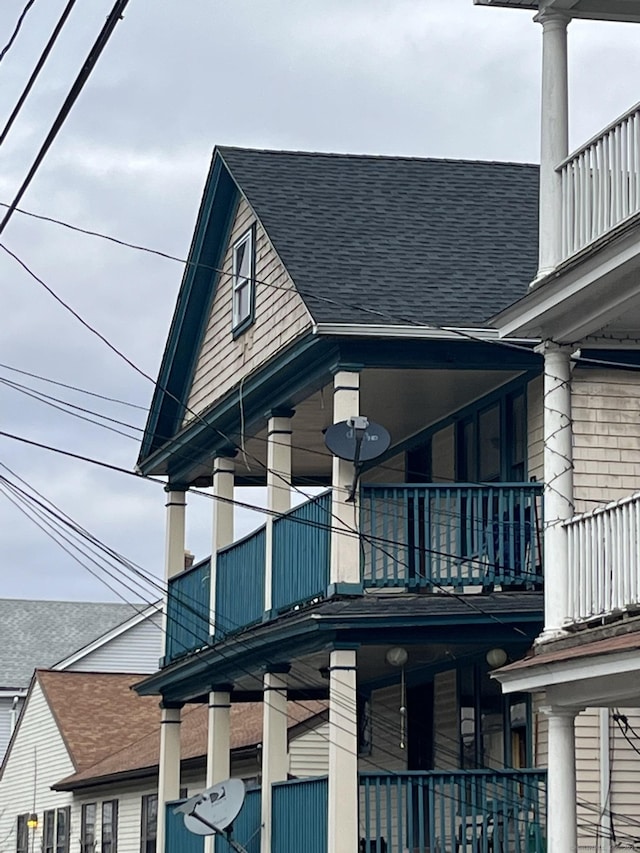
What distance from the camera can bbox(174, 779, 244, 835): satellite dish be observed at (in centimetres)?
1877

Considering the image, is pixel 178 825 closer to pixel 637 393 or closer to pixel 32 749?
pixel 637 393

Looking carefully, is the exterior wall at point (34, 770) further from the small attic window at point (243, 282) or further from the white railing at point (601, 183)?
the white railing at point (601, 183)

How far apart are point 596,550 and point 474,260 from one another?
22.9 ft

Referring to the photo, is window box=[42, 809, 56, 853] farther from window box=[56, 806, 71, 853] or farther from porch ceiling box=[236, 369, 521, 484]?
porch ceiling box=[236, 369, 521, 484]

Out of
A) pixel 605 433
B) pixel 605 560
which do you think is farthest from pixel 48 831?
pixel 605 560

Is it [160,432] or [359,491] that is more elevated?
[160,432]

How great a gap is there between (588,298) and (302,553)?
5.92 meters

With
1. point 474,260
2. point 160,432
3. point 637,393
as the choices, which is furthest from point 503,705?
point 160,432

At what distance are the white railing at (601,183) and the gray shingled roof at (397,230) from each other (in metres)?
3.91

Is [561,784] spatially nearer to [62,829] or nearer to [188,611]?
[188,611]

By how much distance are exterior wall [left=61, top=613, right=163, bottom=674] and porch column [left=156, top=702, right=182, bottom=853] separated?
28284 millimetres

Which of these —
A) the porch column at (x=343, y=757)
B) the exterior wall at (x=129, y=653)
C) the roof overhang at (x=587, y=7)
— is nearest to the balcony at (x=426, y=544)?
the porch column at (x=343, y=757)

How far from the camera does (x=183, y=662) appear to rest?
75.6 ft

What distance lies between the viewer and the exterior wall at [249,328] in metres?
20.3
